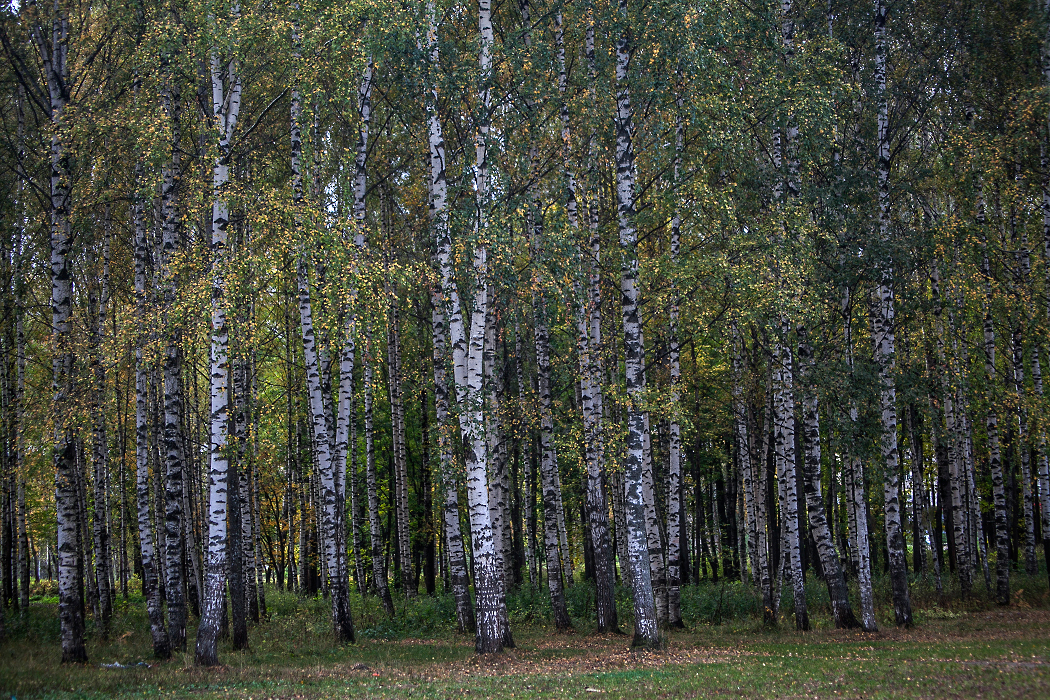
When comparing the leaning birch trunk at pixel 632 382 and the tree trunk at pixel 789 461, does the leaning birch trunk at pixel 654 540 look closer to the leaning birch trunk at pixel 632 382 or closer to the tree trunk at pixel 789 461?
the leaning birch trunk at pixel 632 382

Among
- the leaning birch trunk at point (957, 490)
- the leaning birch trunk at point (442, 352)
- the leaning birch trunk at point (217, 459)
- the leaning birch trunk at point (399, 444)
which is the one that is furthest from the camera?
the leaning birch trunk at point (399, 444)

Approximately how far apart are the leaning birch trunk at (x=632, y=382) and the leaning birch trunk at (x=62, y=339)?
11.0 meters

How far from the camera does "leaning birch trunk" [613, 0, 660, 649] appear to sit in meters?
15.9

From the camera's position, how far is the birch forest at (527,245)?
15.5m

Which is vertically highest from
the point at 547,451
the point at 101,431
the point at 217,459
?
the point at 101,431

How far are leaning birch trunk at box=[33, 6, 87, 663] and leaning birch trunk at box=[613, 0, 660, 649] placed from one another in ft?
36.2

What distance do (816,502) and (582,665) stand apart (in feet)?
25.4

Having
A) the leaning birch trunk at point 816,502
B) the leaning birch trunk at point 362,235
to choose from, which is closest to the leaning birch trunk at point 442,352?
the leaning birch trunk at point 362,235

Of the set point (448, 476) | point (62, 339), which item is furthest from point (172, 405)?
point (448, 476)

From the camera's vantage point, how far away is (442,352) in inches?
792

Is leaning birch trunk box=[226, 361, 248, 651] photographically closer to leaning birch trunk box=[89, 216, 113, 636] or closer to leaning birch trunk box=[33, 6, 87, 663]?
leaning birch trunk box=[89, 216, 113, 636]

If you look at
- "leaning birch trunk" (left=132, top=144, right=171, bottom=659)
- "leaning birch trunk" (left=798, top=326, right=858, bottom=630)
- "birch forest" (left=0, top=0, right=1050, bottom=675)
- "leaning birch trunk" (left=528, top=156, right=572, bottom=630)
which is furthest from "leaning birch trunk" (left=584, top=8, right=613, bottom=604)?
"leaning birch trunk" (left=132, top=144, right=171, bottom=659)

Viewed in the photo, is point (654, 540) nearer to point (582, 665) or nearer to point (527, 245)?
point (582, 665)

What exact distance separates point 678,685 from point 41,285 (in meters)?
27.3
